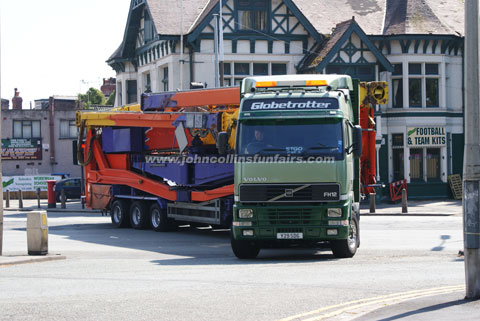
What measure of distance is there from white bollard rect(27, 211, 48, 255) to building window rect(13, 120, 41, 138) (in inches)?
2047

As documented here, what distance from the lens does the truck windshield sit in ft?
51.4

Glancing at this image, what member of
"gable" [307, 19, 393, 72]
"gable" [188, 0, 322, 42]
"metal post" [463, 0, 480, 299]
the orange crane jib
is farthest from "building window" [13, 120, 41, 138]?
"metal post" [463, 0, 480, 299]

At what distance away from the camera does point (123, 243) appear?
20.5 metres

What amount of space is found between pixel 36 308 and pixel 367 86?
1194 cm

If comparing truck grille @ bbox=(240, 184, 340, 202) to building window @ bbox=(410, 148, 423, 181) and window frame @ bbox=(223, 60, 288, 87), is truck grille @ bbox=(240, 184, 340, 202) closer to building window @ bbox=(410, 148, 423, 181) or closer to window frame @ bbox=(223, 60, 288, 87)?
window frame @ bbox=(223, 60, 288, 87)

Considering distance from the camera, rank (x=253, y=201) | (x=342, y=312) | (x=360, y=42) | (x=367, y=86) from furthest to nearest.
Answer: (x=360, y=42) → (x=367, y=86) → (x=253, y=201) → (x=342, y=312)

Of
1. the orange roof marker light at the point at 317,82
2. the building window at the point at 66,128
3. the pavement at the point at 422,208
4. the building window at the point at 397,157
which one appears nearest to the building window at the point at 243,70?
the building window at the point at 397,157

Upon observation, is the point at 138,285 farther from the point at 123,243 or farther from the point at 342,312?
the point at 123,243

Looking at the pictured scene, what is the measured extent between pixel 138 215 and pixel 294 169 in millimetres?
10274

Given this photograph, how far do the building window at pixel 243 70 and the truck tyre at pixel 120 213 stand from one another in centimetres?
A: 1409

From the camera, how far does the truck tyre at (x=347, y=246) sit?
16016mm

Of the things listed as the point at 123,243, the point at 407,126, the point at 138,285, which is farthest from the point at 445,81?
the point at 138,285

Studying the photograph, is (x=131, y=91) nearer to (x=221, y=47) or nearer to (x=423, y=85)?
(x=221, y=47)

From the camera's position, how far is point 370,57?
126 ft
